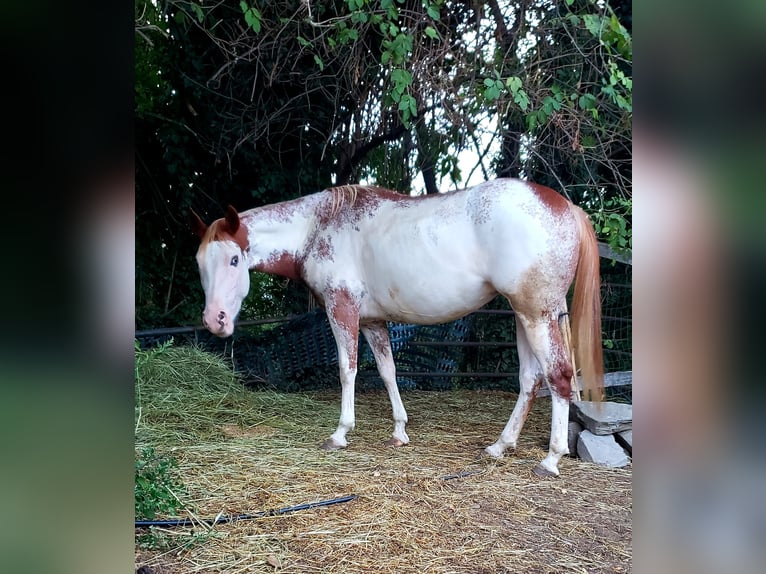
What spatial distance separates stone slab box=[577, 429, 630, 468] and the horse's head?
93.3 inches

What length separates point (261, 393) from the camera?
5.02m

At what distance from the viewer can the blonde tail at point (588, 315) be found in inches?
126

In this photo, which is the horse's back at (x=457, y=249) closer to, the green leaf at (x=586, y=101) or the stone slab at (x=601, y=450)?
the green leaf at (x=586, y=101)

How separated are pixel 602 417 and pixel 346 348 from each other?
172 cm

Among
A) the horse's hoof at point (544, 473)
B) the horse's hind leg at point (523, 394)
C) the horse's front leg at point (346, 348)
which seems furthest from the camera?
the horse's front leg at point (346, 348)

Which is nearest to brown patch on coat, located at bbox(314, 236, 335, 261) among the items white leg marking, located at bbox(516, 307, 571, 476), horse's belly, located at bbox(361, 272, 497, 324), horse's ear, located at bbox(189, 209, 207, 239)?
horse's belly, located at bbox(361, 272, 497, 324)

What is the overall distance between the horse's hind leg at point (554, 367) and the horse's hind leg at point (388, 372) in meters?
0.98

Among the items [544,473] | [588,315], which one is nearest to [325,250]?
[588,315]

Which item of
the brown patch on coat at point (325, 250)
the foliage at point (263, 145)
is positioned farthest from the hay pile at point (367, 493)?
the foliage at point (263, 145)

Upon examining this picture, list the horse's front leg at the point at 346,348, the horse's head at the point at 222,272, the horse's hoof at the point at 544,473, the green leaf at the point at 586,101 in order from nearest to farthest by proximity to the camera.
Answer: the green leaf at the point at 586,101 < the horse's hoof at the point at 544,473 < the horse's head at the point at 222,272 < the horse's front leg at the point at 346,348

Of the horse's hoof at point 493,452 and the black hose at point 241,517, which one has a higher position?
the black hose at point 241,517
